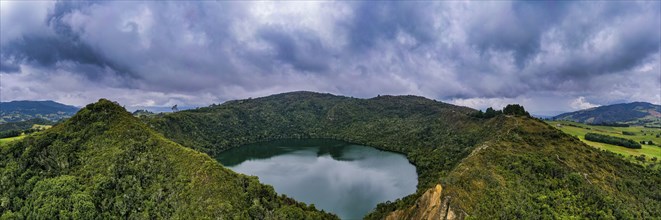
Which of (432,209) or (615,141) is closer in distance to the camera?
(432,209)

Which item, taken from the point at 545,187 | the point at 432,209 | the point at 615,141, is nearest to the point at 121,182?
the point at 432,209

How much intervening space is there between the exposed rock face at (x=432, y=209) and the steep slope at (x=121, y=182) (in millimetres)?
16558

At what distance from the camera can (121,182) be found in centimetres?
6188

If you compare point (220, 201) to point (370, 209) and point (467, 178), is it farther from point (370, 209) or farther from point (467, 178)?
point (467, 178)

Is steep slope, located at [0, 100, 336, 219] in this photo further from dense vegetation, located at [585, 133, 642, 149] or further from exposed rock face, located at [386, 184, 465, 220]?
dense vegetation, located at [585, 133, 642, 149]

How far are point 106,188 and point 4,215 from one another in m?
15.3

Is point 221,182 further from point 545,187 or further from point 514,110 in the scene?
point 514,110

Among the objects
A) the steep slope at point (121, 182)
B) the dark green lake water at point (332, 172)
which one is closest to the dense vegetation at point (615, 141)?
the dark green lake water at point (332, 172)

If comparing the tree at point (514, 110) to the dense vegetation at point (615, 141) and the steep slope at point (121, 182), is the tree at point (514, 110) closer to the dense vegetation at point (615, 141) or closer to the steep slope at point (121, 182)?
the dense vegetation at point (615, 141)

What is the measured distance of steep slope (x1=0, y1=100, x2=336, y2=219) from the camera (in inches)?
2221

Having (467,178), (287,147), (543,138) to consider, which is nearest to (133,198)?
(467,178)

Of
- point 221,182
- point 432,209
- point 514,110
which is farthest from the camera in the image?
point 514,110

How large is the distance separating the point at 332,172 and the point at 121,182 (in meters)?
68.1

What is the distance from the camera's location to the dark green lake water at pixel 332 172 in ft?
274
